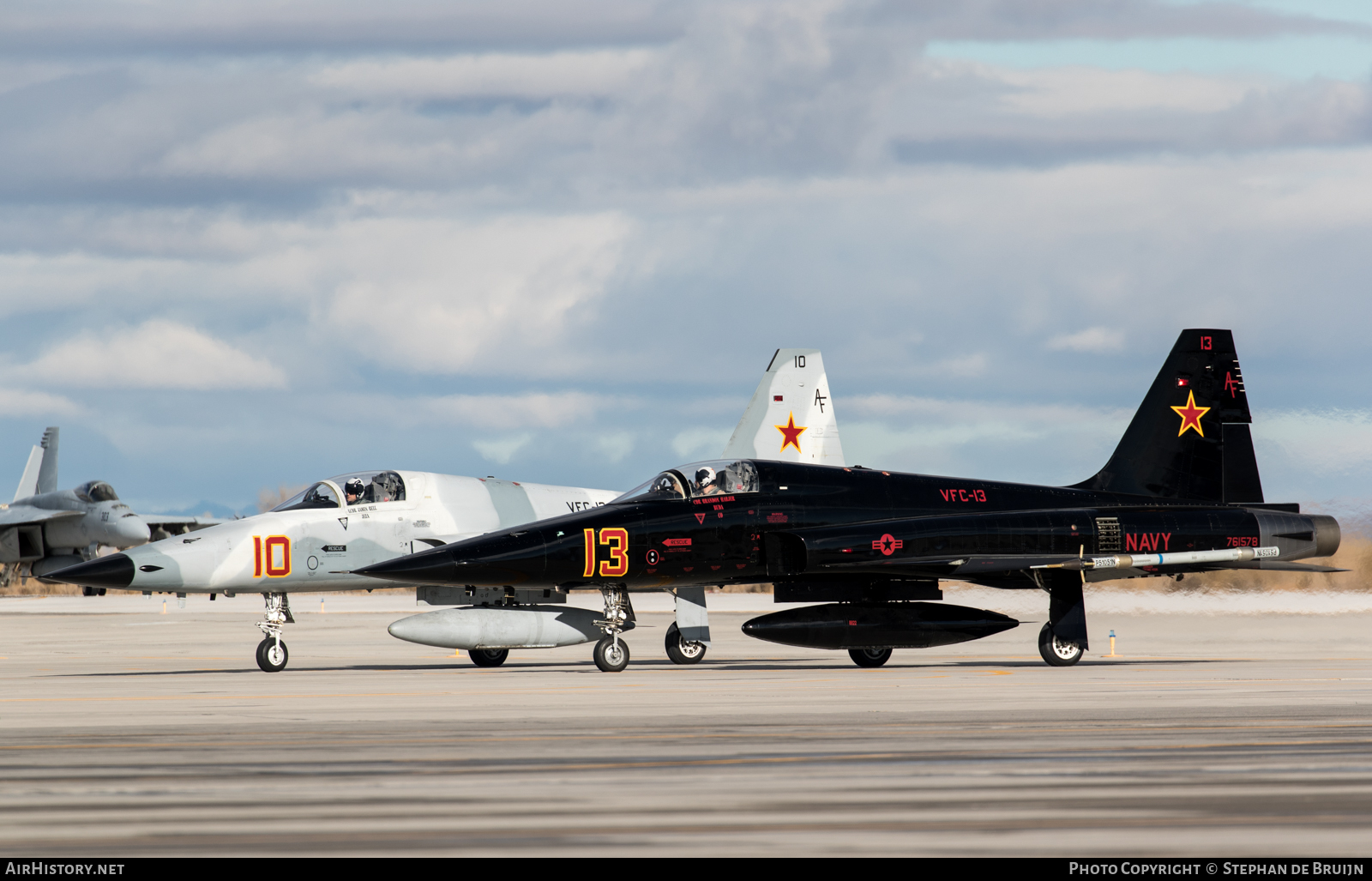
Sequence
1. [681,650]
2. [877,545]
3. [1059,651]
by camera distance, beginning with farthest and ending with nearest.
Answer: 1. [681,650]
2. [1059,651]
3. [877,545]

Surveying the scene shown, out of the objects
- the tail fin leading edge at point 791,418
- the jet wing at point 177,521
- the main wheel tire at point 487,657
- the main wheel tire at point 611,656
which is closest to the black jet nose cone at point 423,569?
the main wheel tire at point 611,656

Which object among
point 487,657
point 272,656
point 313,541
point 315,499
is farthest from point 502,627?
point 315,499

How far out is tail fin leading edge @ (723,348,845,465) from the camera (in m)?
30.9

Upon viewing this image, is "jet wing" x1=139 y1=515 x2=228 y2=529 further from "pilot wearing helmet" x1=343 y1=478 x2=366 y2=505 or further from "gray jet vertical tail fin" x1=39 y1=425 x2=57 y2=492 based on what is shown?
"pilot wearing helmet" x1=343 y1=478 x2=366 y2=505

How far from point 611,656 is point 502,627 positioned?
1587 mm

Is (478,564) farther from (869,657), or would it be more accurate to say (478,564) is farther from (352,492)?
(869,657)

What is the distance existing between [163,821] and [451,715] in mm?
6165

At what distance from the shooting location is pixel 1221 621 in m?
34.5

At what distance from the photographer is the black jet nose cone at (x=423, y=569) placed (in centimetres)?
1902

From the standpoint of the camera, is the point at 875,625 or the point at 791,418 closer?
the point at 875,625

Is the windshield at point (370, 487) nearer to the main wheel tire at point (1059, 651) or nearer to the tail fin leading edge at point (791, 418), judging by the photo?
the main wheel tire at point (1059, 651)

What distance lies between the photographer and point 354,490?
21453 mm

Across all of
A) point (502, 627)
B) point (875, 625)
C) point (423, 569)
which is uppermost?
point (423, 569)

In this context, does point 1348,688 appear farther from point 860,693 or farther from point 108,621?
point 108,621
